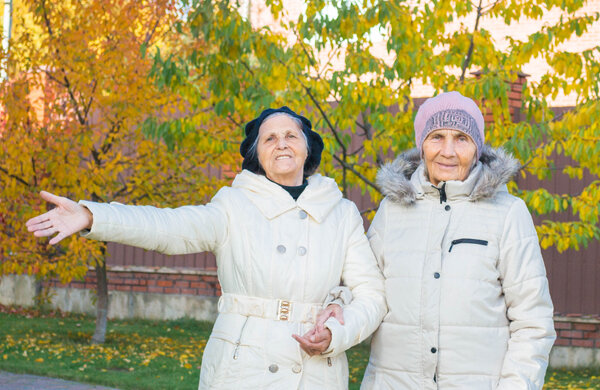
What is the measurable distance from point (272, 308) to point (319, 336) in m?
0.23

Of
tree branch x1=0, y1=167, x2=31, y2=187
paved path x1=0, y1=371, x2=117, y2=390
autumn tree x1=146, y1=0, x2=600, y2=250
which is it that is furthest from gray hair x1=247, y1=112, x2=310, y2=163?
tree branch x1=0, y1=167, x2=31, y2=187

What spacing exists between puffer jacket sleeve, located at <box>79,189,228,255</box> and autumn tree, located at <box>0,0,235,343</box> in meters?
5.46

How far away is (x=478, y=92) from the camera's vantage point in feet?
21.8

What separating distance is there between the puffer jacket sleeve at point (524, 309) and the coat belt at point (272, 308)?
705mm

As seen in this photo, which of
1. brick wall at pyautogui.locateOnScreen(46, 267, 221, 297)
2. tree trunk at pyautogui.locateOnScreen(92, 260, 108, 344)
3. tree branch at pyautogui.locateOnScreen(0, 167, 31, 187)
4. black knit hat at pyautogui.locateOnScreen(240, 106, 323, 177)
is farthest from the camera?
brick wall at pyautogui.locateOnScreen(46, 267, 221, 297)

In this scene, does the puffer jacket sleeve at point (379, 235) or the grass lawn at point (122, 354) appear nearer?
the puffer jacket sleeve at point (379, 235)

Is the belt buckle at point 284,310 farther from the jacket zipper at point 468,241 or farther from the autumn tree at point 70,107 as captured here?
the autumn tree at point 70,107

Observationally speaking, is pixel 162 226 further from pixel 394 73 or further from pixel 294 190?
pixel 394 73

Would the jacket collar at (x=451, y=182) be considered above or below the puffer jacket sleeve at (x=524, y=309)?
above

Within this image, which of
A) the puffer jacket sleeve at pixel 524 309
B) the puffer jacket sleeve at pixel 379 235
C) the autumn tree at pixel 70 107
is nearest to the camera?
the puffer jacket sleeve at pixel 524 309

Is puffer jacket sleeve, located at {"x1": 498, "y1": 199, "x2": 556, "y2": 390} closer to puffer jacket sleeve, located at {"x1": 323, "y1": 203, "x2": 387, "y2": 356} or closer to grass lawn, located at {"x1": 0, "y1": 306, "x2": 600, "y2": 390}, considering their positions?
puffer jacket sleeve, located at {"x1": 323, "y1": 203, "x2": 387, "y2": 356}

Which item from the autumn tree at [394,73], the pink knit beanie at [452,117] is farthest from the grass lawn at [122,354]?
the pink knit beanie at [452,117]

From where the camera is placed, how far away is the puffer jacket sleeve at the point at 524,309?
3158mm

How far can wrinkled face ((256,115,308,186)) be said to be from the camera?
3.52 m
